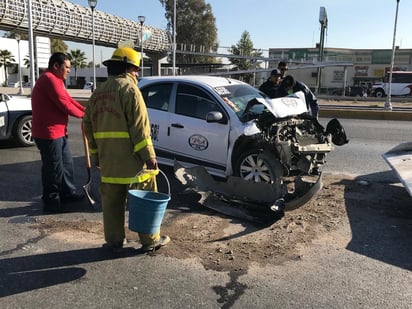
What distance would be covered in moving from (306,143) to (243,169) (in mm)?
959

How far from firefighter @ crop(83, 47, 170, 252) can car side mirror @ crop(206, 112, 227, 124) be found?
2.11m

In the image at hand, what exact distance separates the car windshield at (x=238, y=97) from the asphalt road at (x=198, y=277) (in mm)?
2104

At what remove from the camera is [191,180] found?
576 cm

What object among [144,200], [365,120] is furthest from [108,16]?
[144,200]

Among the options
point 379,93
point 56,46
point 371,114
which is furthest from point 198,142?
point 56,46

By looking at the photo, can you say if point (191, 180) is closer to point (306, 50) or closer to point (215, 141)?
point (215, 141)

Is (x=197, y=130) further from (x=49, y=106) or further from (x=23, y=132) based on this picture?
(x=23, y=132)

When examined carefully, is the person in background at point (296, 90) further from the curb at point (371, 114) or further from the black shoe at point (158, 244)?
the curb at point (371, 114)

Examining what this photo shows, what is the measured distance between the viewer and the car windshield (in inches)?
237

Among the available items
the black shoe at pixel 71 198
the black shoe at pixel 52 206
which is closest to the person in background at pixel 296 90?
the black shoe at pixel 71 198

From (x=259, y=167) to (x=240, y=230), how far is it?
1.34 metres

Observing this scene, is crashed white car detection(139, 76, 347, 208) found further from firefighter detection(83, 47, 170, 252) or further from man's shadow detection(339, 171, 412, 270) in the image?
firefighter detection(83, 47, 170, 252)

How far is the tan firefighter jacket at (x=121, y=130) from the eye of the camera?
3684 millimetres

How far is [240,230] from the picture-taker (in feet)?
15.4
